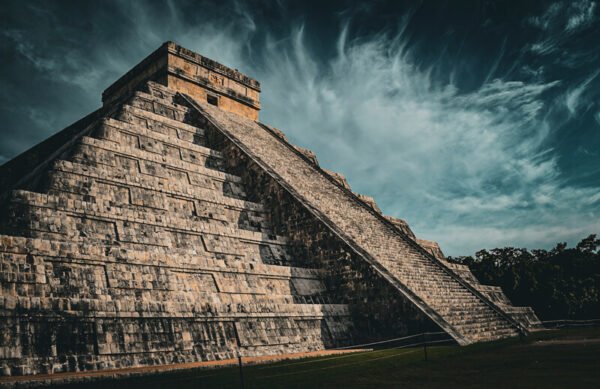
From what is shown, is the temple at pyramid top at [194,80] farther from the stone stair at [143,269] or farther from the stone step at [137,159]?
the stone step at [137,159]

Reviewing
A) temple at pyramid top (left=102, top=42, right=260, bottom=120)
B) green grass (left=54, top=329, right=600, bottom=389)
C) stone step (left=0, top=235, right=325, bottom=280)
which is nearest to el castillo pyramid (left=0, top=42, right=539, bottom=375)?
stone step (left=0, top=235, right=325, bottom=280)

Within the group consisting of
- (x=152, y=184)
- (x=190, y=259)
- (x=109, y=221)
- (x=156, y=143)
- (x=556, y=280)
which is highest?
(x=156, y=143)

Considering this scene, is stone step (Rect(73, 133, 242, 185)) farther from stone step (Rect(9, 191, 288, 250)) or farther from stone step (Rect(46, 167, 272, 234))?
stone step (Rect(9, 191, 288, 250))

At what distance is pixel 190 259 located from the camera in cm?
961

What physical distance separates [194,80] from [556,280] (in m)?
17.2

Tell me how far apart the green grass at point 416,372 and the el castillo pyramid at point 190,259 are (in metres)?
1.43

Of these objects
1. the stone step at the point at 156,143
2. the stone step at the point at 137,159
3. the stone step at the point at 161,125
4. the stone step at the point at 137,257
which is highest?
the stone step at the point at 161,125

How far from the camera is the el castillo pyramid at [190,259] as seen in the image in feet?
23.5

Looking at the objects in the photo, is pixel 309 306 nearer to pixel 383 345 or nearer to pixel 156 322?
pixel 383 345

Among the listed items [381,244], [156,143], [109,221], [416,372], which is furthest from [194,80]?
[416,372]

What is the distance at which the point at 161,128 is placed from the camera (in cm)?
1473

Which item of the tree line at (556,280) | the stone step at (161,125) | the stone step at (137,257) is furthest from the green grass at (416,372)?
the tree line at (556,280)

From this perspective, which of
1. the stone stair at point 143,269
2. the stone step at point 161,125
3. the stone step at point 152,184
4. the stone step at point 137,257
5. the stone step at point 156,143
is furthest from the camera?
the stone step at point 161,125

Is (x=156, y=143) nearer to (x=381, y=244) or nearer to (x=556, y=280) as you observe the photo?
(x=381, y=244)
